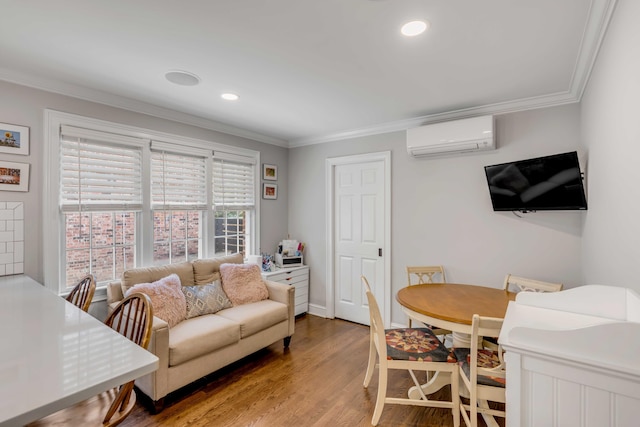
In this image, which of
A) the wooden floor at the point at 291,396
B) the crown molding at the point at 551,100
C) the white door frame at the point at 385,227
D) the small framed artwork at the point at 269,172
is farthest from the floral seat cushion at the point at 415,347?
the small framed artwork at the point at 269,172

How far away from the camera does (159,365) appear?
2170mm

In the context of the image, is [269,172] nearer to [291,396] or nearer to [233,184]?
[233,184]

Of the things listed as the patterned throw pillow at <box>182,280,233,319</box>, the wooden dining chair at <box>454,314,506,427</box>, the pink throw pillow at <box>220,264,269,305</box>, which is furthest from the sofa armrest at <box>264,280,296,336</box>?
the wooden dining chair at <box>454,314,506,427</box>

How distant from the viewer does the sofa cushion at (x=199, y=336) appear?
2.31 meters

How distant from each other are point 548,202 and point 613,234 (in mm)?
952

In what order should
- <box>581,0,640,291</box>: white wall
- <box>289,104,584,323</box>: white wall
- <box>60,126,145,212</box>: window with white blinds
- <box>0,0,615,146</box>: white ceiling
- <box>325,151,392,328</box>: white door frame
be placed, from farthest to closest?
<box>325,151,392,328</box>: white door frame, <box>289,104,584,323</box>: white wall, <box>60,126,145,212</box>: window with white blinds, <box>0,0,615,146</box>: white ceiling, <box>581,0,640,291</box>: white wall

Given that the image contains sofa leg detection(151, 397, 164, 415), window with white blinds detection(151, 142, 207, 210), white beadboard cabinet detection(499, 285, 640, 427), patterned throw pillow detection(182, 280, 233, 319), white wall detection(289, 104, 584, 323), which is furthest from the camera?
window with white blinds detection(151, 142, 207, 210)

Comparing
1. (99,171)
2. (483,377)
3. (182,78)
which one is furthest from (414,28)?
(99,171)

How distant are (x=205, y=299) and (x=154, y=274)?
521 mm

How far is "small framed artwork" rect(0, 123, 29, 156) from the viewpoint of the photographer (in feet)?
7.61

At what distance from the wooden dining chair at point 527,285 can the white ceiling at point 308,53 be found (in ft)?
5.25

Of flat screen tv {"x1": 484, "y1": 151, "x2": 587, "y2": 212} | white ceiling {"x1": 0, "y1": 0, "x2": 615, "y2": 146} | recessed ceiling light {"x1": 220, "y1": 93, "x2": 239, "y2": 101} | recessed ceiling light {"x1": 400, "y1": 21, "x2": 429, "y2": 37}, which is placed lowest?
flat screen tv {"x1": 484, "y1": 151, "x2": 587, "y2": 212}

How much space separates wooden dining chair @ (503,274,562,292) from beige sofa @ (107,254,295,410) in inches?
83.4

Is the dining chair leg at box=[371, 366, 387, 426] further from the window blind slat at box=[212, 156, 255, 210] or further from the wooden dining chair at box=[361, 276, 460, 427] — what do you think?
the window blind slat at box=[212, 156, 255, 210]
